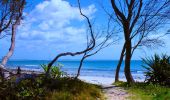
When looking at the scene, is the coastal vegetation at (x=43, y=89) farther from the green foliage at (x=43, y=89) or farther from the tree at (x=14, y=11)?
the tree at (x=14, y=11)

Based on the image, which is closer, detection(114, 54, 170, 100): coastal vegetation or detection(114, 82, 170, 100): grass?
detection(114, 82, 170, 100): grass

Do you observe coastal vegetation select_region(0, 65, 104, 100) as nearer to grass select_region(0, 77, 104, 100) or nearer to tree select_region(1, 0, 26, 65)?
grass select_region(0, 77, 104, 100)

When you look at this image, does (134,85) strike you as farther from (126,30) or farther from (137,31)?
(137,31)

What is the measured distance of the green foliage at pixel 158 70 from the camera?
19484mm

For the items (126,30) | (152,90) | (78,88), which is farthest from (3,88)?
(126,30)

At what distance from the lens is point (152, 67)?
20156 millimetres

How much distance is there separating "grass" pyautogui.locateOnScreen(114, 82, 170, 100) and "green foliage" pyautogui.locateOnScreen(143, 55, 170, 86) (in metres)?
1.41

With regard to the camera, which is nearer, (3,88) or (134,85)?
(3,88)

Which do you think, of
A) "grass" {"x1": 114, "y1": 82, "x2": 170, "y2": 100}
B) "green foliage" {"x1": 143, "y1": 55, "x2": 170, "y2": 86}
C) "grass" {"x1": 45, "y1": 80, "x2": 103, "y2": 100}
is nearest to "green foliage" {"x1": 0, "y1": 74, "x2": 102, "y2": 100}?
"grass" {"x1": 45, "y1": 80, "x2": 103, "y2": 100}

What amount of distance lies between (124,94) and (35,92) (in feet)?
12.5

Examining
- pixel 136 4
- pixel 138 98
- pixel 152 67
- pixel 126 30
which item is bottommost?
pixel 138 98

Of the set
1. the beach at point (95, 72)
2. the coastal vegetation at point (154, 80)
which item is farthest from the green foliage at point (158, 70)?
the beach at point (95, 72)

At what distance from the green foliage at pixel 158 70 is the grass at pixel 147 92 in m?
1.41

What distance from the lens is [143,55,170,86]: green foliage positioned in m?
19.5
